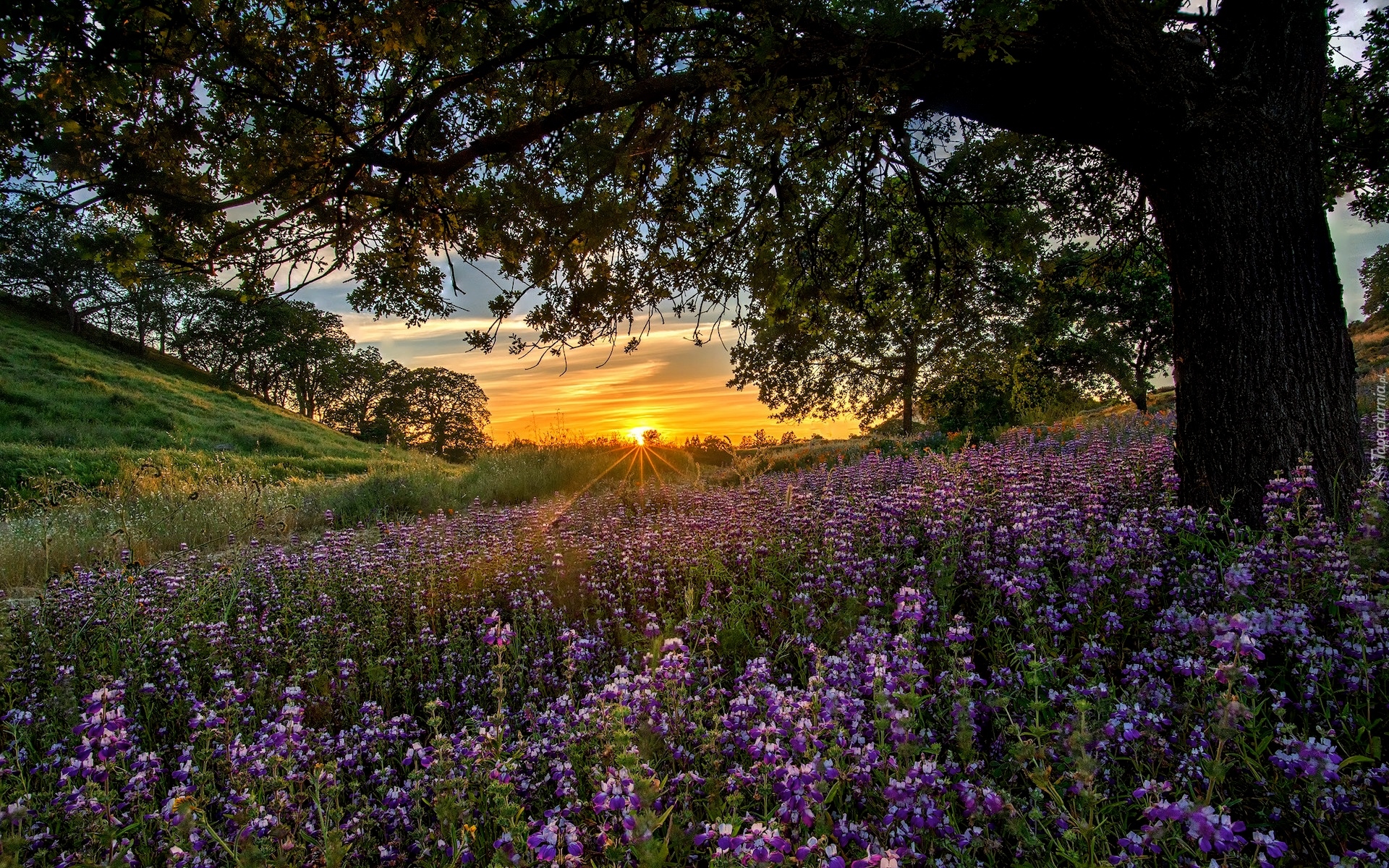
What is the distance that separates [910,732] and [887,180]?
628 centimetres

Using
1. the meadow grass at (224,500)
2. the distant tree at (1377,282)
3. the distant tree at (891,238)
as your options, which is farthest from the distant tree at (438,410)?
the distant tree at (1377,282)

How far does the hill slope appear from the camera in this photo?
18.7 meters

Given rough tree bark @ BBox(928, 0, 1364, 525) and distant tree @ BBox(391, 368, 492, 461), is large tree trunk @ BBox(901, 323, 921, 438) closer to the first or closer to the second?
rough tree bark @ BBox(928, 0, 1364, 525)

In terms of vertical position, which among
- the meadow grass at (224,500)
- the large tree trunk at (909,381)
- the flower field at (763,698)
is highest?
the large tree trunk at (909,381)

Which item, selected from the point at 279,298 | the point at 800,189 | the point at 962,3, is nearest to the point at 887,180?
the point at 800,189

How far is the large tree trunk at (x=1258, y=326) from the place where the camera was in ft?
14.3

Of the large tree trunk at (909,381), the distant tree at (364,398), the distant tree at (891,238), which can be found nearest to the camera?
the distant tree at (891,238)

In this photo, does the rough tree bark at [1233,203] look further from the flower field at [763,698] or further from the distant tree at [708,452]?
the distant tree at [708,452]

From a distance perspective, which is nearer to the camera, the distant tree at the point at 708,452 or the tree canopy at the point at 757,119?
the tree canopy at the point at 757,119

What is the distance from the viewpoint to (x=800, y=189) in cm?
727

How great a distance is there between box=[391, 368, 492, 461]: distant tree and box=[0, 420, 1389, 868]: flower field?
5170 cm

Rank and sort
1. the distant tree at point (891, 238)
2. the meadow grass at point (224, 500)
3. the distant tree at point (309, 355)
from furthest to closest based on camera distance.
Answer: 1. the distant tree at point (309, 355)
2. the meadow grass at point (224, 500)
3. the distant tree at point (891, 238)

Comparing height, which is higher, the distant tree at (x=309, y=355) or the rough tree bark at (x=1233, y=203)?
the distant tree at (x=309, y=355)

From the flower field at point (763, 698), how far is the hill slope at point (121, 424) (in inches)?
630
